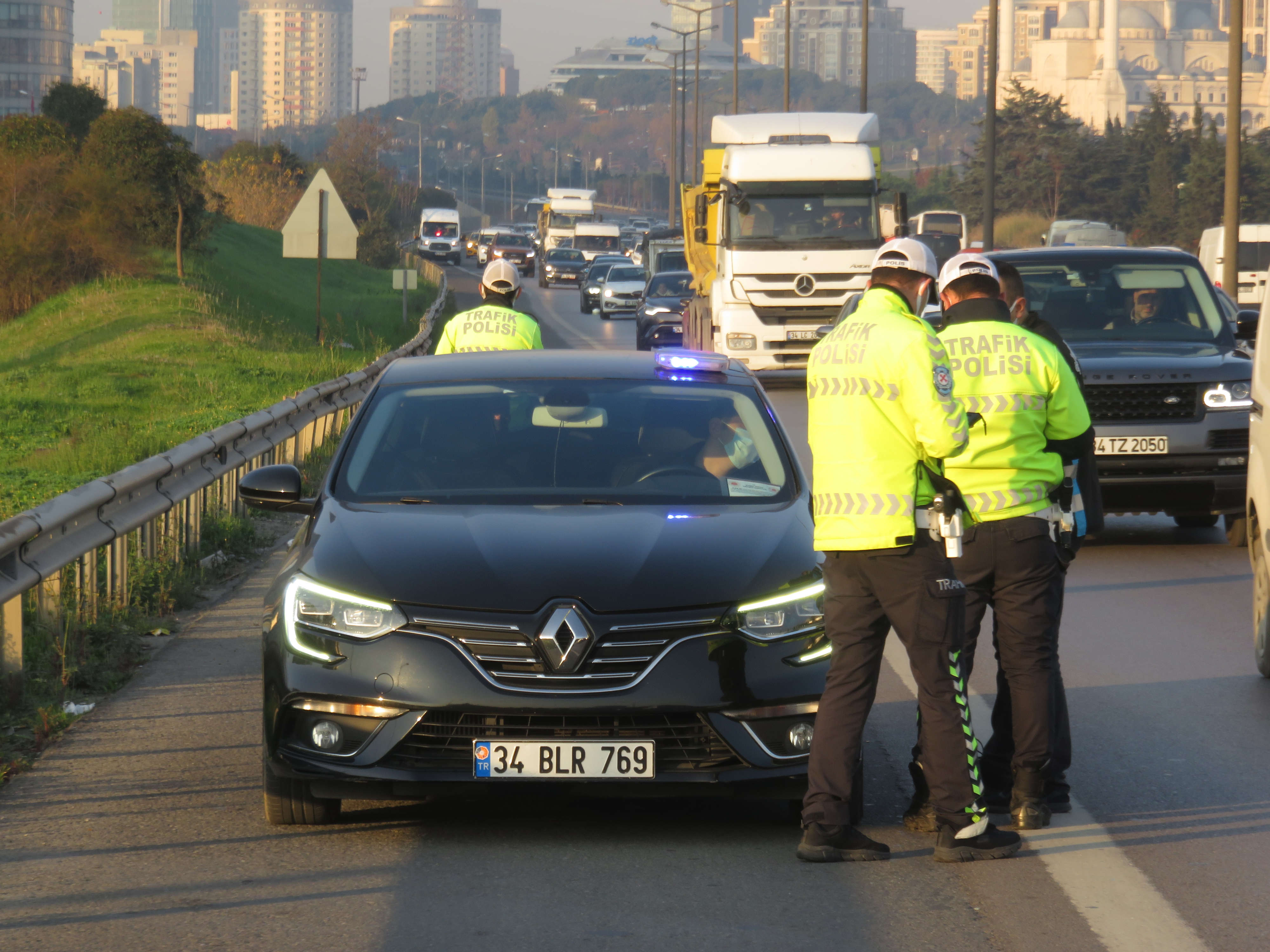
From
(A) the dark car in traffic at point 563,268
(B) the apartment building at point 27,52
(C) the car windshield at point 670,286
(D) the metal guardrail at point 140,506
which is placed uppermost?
(B) the apartment building at point 27,52

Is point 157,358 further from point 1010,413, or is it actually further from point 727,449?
point 1010,413

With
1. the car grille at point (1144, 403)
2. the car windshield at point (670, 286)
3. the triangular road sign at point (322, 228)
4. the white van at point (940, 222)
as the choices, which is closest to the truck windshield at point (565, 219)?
the white van at point (940, 222)

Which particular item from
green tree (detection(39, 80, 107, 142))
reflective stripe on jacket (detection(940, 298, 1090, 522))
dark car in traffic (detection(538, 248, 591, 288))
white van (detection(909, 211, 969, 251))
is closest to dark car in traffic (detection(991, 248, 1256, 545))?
reflective stripe on jacket (detection(940, 298, 1090, 522))

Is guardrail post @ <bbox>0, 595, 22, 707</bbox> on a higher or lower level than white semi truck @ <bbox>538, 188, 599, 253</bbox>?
lower

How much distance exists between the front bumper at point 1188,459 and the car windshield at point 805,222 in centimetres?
1368

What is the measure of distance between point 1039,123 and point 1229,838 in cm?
10389

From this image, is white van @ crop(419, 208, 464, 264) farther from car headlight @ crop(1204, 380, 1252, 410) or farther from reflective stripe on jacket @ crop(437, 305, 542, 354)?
reflective stripe on jacket @ crop(437, 305, 542, 354)

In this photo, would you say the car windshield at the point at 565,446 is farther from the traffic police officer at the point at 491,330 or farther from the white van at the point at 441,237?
the white van at the point at 441,237

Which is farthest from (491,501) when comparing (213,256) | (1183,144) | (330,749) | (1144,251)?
(1183,144)

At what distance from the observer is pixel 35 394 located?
78.8ft

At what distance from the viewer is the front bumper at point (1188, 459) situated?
11805mm

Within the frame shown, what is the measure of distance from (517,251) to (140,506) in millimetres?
70796

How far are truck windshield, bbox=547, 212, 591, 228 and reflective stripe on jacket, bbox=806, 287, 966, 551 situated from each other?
238 ft

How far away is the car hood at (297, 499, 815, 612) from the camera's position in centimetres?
543
